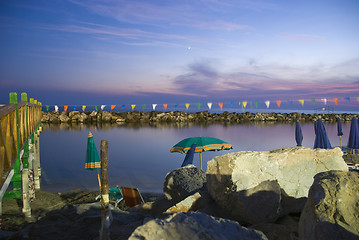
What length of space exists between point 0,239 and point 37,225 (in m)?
0.85

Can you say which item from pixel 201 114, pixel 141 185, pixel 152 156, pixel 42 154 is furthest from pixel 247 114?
pixel 141 185

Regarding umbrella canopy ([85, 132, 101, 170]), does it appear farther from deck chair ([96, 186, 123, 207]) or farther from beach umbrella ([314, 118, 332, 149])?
beach umbrella ([314, 118, 332, 149])

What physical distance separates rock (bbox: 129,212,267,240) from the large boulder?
2.23 metres

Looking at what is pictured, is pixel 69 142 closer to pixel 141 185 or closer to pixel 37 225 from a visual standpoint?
pixel 141 185

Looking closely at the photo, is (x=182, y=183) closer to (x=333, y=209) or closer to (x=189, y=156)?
(x=189, y=156)

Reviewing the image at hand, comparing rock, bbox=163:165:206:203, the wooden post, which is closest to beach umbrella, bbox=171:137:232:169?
rock, bbox=163:165:206:203

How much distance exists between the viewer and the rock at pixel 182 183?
7473 millimetres

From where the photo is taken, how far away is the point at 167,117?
6106 centimetres

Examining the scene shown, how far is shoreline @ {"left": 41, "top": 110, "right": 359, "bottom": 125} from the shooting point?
5546 cm

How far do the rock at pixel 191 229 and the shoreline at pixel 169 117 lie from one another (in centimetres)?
5559

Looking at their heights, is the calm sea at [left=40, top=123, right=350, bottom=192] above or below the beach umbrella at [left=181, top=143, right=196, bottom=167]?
below

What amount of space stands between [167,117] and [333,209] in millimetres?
58362

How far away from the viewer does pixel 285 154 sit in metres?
5.69

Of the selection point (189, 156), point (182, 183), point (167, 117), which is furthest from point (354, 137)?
point (167, 117)
